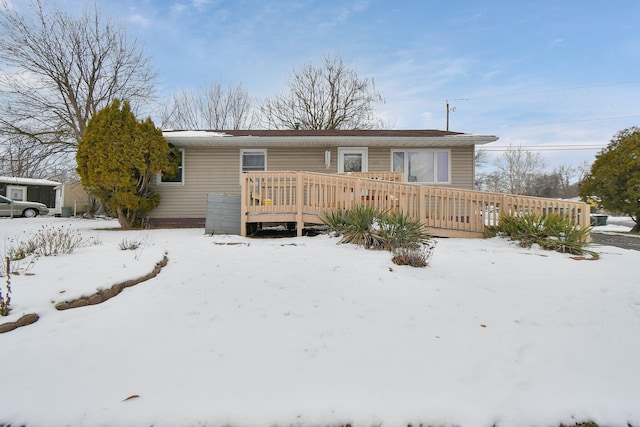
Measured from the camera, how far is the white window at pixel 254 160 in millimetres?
10656

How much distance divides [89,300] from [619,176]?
1534 centimetres

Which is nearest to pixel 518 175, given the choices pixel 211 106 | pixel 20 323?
pixel 211 106

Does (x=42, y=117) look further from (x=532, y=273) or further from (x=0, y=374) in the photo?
(x=532, y=273)

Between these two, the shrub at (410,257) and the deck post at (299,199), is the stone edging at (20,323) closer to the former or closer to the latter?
the shrub at (410,257)

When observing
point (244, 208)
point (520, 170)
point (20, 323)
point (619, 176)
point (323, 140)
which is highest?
point (520, 170)

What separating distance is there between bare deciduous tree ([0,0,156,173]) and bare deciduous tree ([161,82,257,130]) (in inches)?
300

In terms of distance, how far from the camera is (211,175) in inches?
416

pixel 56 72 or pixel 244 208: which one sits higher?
pixel 56 72

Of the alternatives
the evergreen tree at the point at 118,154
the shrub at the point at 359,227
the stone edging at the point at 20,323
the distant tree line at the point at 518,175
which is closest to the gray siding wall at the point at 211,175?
the evergreen tree at the point at 118,154

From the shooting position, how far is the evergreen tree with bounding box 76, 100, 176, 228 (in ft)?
28.9

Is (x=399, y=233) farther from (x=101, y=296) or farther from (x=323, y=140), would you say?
(x=323, y=140)

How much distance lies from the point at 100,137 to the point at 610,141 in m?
17.7

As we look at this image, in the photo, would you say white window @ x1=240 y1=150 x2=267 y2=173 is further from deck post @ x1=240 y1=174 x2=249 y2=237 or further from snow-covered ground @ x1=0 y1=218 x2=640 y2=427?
snow-covered ground @ x1=0 y1=218 x2=640 y2=427

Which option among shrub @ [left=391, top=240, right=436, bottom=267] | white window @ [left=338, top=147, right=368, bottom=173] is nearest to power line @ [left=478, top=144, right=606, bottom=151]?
white window @ [left=338, top=147, right=368, bottom=173]
